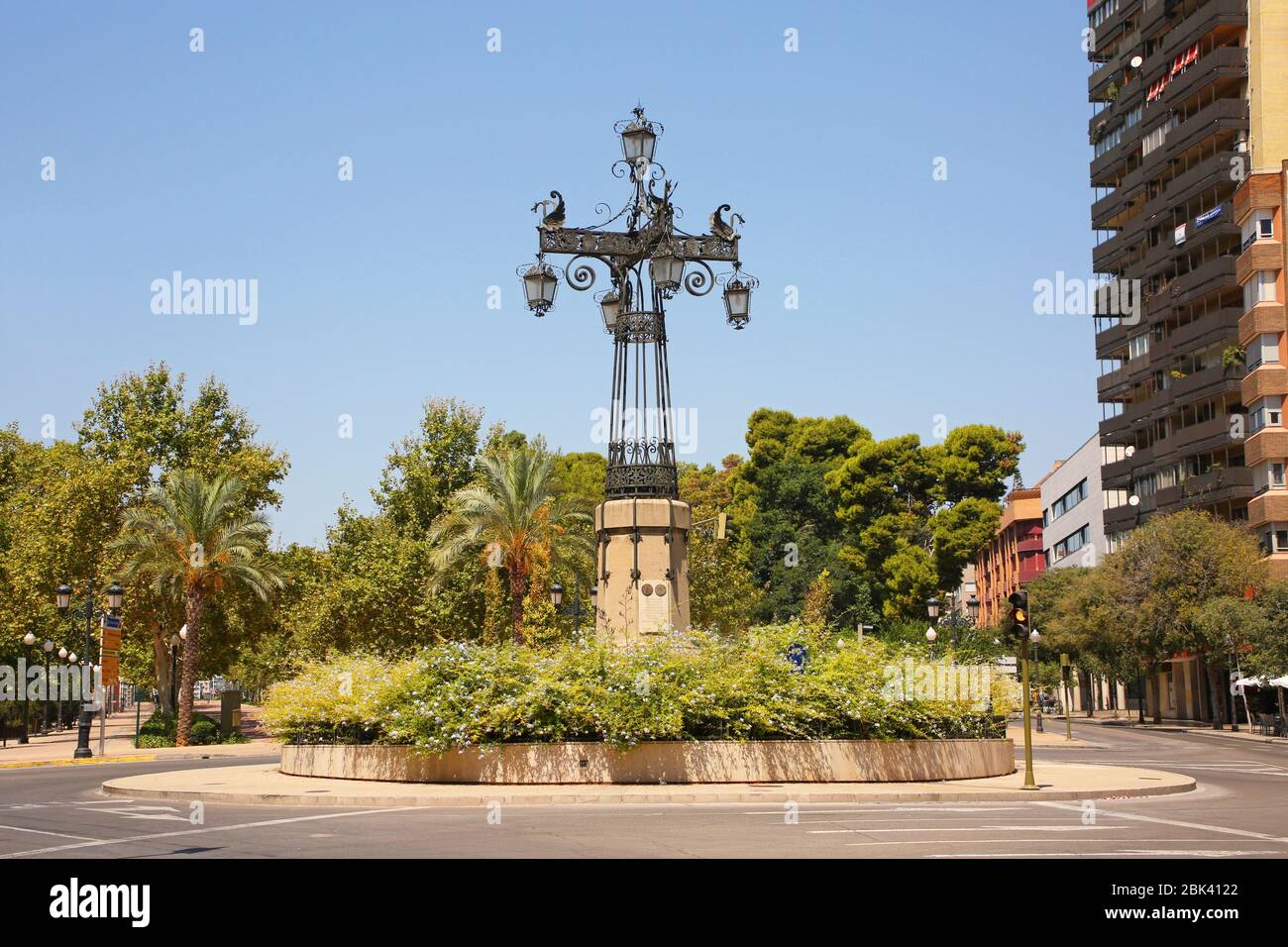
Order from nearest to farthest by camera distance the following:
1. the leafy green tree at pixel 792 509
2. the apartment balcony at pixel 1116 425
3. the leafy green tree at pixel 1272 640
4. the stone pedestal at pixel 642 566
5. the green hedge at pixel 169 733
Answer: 1. the stone pedestal at pixel 642 566
2. the green hedge at pixel 169 733
3. the leafy green tree at pixel 1272 640
4. the apartment balcony at pixel 1116 425
5. the leafy green tree at pixel 792 509

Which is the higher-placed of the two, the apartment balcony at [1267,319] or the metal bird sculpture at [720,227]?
the apartment balcony at [1267,319]

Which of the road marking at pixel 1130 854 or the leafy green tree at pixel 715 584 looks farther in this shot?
the leafy green tree at pixel 715 584

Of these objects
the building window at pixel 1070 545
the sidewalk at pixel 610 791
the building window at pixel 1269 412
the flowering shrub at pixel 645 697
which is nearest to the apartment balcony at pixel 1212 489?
the building window at pixel 1269 412

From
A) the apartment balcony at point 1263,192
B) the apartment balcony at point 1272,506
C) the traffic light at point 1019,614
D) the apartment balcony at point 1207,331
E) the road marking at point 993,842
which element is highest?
the apartment balcony at point 1263,192

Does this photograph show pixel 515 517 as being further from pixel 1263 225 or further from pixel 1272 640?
pixel 1263 225

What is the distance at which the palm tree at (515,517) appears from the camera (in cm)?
4369

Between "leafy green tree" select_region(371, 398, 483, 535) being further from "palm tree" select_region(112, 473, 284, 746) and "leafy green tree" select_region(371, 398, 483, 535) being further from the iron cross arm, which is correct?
the iron cross arm

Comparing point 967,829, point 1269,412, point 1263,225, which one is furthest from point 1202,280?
point 967,829

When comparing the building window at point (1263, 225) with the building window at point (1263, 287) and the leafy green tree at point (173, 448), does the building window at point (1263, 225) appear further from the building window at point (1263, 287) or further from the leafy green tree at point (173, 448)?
the leafy green tree at point (173, 448)

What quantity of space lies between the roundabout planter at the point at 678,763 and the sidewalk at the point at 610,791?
238mm

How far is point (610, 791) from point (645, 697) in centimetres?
183

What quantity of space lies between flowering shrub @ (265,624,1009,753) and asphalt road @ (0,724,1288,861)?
2.42 metres
